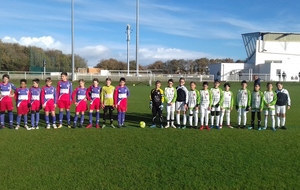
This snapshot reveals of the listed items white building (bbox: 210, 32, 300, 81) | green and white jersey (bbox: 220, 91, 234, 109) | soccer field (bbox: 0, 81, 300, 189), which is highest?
white building (bbox: 210, 32, 300, 81)

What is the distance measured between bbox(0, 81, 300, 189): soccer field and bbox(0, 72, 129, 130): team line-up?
928 mm

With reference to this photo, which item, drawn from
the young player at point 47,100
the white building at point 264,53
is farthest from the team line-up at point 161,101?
the white building at point 264,53

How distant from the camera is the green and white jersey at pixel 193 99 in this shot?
10.7 metres

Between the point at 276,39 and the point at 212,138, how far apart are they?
60748mm

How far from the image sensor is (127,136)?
902cm

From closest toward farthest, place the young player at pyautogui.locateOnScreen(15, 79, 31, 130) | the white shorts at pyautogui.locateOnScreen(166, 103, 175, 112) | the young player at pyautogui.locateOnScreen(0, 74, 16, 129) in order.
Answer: the young player at pyautogui.locateOnScreen(15, 79, 31, 130) → the young player at pyautogui.locateOnScreen(0, 74, 16, 129) → the white shorts at pyautogui.locateOnScreen(166, 103, 175, 112)

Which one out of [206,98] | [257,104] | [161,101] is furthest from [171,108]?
[257,104]

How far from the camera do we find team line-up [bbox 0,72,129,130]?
10.3m

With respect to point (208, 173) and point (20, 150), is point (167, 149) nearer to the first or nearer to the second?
point (208, 173)

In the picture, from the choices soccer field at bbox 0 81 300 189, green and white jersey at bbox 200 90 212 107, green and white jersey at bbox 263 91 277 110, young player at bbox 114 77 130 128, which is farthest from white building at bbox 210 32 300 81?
soccer field at bbox 0 81 300 189

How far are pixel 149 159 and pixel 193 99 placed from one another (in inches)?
180

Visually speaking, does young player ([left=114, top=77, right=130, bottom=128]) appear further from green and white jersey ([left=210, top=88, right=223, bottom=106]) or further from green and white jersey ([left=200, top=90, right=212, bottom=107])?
green and white jersey ([left=210, top=88, right=223, bottom=106])

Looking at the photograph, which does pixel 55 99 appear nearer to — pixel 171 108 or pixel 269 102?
pixel 171 108

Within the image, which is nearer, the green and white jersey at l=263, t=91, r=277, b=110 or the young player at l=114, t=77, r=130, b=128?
the green and white jersey at l=263, t=91, r=277, b=110
